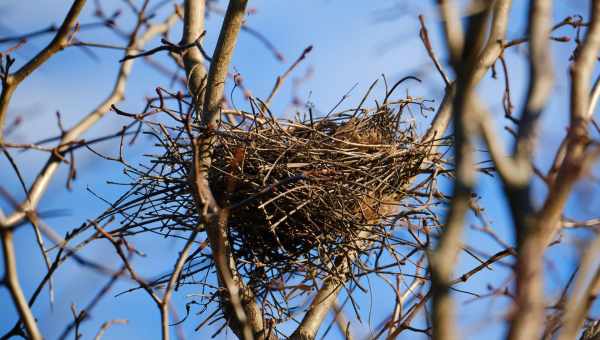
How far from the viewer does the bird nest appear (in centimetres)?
247

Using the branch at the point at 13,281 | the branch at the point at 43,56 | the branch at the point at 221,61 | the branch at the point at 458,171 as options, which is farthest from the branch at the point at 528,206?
the branch at the point at 43,56

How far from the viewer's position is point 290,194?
2453 mm

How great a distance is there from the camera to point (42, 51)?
2508 millimetres

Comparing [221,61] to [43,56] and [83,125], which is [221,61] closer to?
[43,56]

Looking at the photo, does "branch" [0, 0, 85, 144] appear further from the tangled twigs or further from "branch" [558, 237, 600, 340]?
"branch" [558, 237, 600, 340]

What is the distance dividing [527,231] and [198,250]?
165 centimetres

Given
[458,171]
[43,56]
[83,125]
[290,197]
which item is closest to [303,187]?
[290,197]

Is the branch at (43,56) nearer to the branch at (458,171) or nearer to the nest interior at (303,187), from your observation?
the nest interior at (303,187)

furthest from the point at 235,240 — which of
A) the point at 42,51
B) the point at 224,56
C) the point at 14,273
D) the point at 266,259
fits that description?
the point at 14,273

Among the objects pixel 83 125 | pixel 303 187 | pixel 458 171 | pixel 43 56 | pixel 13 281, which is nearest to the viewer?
pixel 458 171

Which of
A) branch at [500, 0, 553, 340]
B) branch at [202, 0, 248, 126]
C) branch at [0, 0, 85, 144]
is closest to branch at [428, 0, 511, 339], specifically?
branch at [500, 0, 553, 340]

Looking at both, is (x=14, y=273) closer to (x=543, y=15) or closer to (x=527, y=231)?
(x=527, y=231)

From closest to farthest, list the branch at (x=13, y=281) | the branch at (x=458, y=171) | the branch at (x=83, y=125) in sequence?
the branch at (x=458, y=171) → the branch at (x=13, y=281) → the branch at (x=83, y=125)

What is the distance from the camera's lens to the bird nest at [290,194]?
8.10ft
